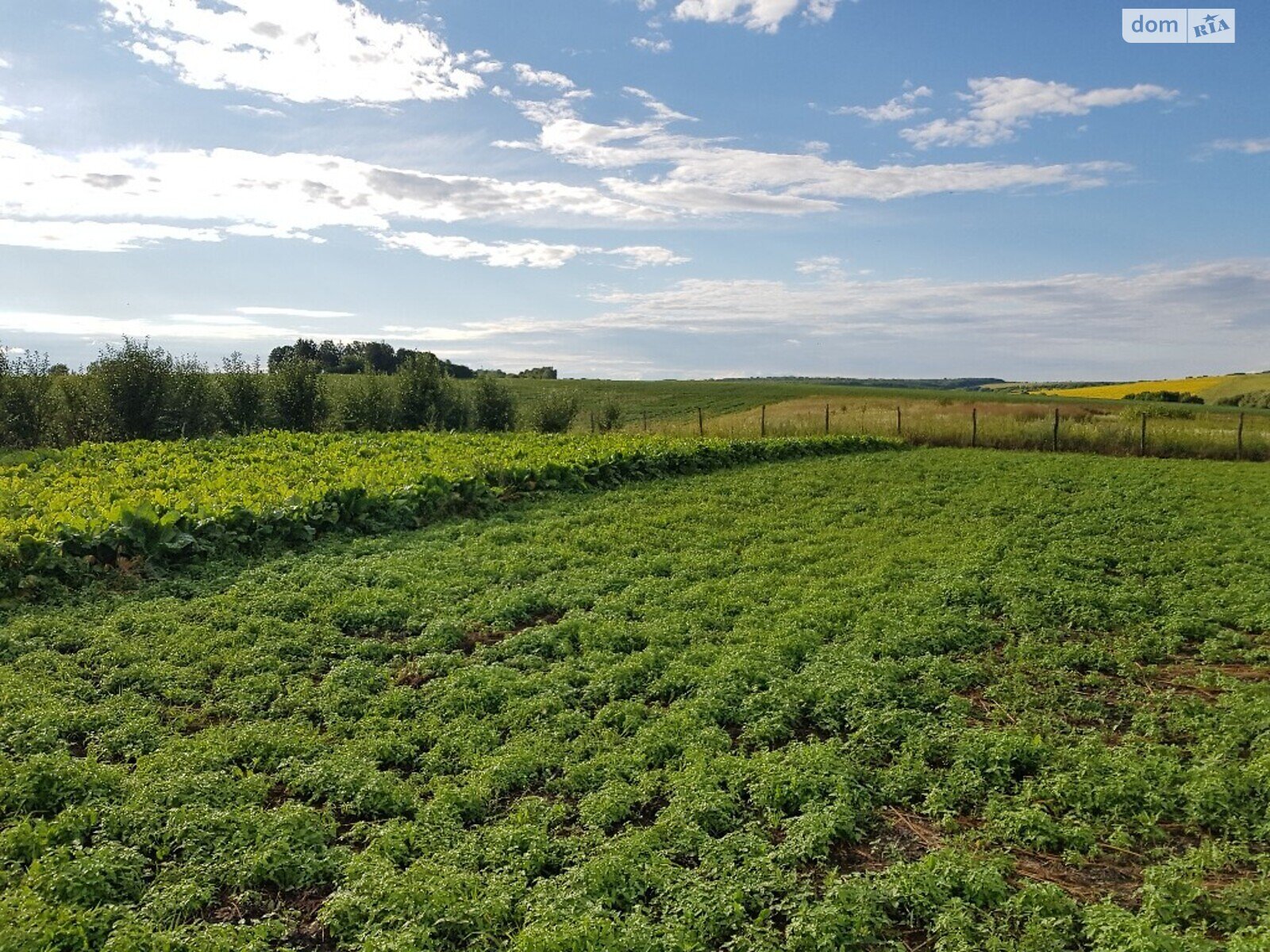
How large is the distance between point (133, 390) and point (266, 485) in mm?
21809

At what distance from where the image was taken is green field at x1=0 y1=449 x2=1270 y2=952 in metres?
4.75

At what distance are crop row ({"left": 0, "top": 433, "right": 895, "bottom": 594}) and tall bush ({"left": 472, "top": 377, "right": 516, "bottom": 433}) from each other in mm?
15508

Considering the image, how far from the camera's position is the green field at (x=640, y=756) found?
475cm

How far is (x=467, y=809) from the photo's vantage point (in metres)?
5.85

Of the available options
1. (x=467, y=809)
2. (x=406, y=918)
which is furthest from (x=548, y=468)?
(x=406, y=918)

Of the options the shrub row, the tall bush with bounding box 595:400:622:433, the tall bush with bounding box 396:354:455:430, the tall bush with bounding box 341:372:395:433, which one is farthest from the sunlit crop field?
the shrub row

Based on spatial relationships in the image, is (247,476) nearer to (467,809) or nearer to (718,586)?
(718,586)

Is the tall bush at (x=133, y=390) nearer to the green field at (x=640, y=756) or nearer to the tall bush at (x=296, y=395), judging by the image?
the tall bush at (x=296, y=395)

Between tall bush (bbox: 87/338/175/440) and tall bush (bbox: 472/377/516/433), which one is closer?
tall bush (bbox: 87/338/175/440)

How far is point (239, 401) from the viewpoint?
36.2 m

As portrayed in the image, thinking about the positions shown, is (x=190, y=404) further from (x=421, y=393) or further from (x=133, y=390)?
(x=421, y=393)

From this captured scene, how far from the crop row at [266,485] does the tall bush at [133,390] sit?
32.0ft

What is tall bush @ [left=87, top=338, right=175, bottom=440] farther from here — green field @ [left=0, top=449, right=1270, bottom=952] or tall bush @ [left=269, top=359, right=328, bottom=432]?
green field @ [left=0, top=449, right=1270, bottom=952]

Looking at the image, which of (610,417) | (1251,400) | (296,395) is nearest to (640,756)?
(296,395)
